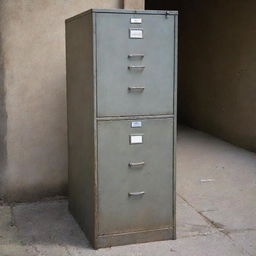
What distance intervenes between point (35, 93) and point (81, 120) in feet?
3.07

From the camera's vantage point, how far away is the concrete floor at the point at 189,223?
12.0 ft

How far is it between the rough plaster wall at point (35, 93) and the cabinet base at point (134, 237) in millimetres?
1252

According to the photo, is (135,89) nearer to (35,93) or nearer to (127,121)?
(127,121)

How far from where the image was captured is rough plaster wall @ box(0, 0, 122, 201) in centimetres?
444

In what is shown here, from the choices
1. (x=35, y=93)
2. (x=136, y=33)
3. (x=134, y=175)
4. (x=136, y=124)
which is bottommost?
(x=134, y=175)

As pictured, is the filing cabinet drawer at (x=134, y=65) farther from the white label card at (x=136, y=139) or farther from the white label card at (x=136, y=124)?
the white label card at (x=136, y=139)

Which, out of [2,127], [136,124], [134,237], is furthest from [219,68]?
[134,237]

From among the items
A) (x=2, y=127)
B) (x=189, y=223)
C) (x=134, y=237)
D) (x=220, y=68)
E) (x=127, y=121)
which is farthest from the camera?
(x=220, y=68)

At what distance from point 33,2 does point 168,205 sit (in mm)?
2289

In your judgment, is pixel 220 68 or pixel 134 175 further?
pixel 220 68

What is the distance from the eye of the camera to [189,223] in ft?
13.9

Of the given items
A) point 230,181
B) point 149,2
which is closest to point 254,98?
point 230,181

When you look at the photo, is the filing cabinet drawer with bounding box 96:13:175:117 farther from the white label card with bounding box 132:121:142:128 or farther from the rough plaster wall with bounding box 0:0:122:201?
the rough plaster wall with bounding box 0:0:122:201

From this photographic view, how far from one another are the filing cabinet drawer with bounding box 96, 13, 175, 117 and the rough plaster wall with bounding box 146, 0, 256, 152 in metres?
3.47
